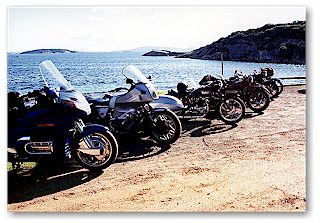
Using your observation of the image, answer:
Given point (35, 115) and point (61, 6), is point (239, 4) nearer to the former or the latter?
point (61, 6)

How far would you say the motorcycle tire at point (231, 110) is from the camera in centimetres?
563

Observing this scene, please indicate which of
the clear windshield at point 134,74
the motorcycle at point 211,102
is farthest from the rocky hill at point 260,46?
the motorcycle at point 211,102

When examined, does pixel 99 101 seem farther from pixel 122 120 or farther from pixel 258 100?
pixel 258 100

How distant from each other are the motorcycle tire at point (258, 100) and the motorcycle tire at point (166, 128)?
2017mm

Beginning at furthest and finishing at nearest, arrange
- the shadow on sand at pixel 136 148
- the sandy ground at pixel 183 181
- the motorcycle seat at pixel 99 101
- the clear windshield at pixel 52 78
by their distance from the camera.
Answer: the motorcycle seat at pixel 99 101
the shadow on sand at pixel 136 148
the clear windshield at pixel 52 78
the sandy ground at pixel 183 181

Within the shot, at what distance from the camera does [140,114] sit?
4.59 meters

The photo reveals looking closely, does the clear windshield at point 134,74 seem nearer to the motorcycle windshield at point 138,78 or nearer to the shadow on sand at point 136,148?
the motorcycle windshield at point 138,78

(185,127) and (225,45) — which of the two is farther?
(185,127)

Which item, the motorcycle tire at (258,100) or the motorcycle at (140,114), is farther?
the motorcycle tire at (258,100)

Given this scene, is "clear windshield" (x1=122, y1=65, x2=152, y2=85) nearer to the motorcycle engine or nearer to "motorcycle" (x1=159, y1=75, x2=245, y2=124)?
the motorcycle engine

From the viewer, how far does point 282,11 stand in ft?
12.1

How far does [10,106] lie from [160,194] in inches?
53.1

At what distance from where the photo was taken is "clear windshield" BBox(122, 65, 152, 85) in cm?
440
